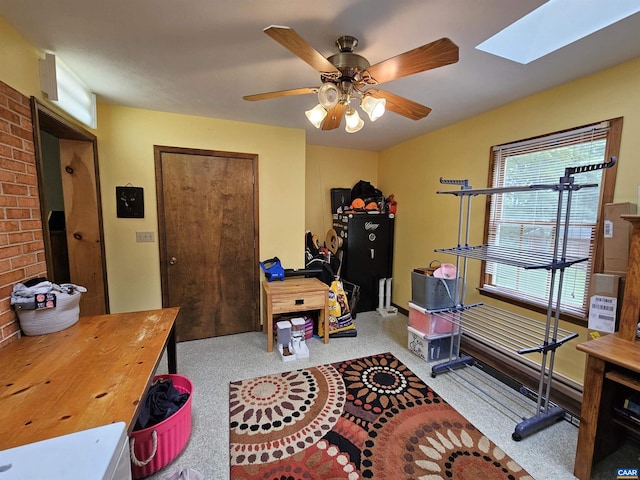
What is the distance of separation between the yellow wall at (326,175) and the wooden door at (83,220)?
2396 mm

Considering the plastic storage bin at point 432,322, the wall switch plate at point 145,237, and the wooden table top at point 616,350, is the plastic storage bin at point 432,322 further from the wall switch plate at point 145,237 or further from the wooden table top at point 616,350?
the wall switch plate at point 145,237

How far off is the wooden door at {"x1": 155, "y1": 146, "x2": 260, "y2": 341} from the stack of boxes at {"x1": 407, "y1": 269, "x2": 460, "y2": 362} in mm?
1752

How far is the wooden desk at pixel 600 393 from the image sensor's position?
1.34m

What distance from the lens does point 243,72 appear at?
1.88 meters

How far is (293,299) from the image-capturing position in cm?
274

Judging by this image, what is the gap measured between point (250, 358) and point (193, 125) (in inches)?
94.1

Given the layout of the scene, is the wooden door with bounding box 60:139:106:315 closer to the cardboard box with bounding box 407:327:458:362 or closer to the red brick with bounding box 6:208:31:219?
the red brick with bounding box 6:208:31:219

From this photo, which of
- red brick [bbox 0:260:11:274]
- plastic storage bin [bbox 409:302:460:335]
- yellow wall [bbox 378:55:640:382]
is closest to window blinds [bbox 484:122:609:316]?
yellow wall [bbox 378:55:640:382]

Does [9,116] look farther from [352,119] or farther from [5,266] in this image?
[352,119]

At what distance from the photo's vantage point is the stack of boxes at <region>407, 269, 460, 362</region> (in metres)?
2.47

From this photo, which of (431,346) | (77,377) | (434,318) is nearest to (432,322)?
(434,318)

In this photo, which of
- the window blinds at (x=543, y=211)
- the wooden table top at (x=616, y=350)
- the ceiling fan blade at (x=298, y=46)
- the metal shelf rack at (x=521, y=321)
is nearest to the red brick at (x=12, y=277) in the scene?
the ceiling fan blade at (x=298, y=46)

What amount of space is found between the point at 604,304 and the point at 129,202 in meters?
3.85

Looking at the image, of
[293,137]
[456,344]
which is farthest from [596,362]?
[293,137]
